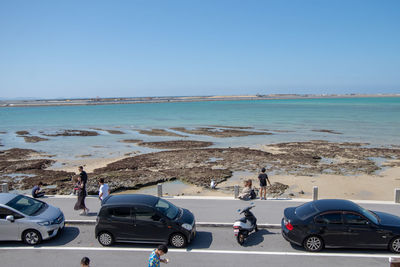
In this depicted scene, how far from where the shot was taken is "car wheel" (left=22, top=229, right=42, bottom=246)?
32.7 ft

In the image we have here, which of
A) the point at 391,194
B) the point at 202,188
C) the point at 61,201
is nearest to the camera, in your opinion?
the point at 61,201

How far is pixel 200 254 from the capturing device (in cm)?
946

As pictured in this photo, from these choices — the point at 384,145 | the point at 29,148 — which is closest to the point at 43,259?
the point at 29,148

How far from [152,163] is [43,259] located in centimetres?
1848

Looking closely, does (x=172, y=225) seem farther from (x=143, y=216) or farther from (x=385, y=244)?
(x=385, y=244)

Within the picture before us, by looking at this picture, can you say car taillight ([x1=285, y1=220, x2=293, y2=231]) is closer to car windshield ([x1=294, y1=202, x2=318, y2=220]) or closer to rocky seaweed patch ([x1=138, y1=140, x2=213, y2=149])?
car windshield ([x1=294, y1=202, x2=318, y2=220])

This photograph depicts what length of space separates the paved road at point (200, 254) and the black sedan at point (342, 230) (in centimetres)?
32

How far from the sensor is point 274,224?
11.6 m

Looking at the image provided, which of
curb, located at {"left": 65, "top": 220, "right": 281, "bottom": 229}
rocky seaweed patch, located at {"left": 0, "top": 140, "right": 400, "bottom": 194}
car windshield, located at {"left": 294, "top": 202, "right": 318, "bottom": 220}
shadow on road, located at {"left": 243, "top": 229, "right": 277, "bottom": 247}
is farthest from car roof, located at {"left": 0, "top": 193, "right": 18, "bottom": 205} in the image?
car windshield, located at {"left": 294, "top": 202, "right": 318, "bottom": 220}

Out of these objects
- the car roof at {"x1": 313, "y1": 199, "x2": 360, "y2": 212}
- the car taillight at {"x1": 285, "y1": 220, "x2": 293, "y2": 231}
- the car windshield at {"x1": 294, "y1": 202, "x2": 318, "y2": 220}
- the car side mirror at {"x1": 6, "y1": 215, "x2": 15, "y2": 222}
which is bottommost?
the car taillight at {"x1": 285, "y1": 220, "x2": 293, "y2": 231}

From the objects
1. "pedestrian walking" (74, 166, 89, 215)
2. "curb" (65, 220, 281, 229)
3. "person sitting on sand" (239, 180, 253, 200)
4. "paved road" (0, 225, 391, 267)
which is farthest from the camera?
"person sitting on sand" (239, 180, 253, 200)

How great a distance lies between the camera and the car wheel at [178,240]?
9727 millimetres

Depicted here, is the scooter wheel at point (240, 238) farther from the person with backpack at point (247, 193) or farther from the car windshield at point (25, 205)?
the car windshield at point (25, 205)

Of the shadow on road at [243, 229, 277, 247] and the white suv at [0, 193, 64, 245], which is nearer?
the white suv at [0, 193, 64, 245]
